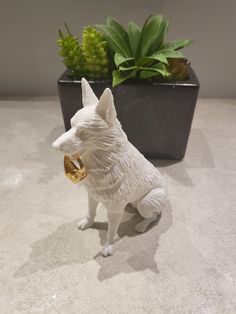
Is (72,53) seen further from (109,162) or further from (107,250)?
(107,250)

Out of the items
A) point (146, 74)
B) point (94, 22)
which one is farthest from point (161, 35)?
point (94, 22)

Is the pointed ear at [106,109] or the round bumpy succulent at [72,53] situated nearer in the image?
the pointed ear at [106,109]

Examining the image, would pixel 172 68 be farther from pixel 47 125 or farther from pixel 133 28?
pixel 47 125

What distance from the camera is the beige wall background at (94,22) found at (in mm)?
1654

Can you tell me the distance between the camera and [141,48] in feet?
3.72

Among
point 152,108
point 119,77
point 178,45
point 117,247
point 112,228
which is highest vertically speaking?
Answer: point 178,45

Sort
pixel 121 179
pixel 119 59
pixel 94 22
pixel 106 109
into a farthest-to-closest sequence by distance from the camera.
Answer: pixel 94 22 < pixel 119 59 < pixel 121 179 < pixel 106 109

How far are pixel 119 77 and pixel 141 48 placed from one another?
0.52 feet

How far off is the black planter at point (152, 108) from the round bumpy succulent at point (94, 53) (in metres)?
0.05

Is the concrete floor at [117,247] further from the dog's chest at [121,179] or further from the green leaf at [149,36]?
the green leaf at [149,36]

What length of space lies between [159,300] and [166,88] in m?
0.78

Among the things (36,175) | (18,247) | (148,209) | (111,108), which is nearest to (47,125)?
(36,175)

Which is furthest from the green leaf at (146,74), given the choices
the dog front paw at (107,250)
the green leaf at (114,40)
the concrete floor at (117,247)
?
the dog front paw at (107,250)

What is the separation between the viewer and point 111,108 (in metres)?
0.64
